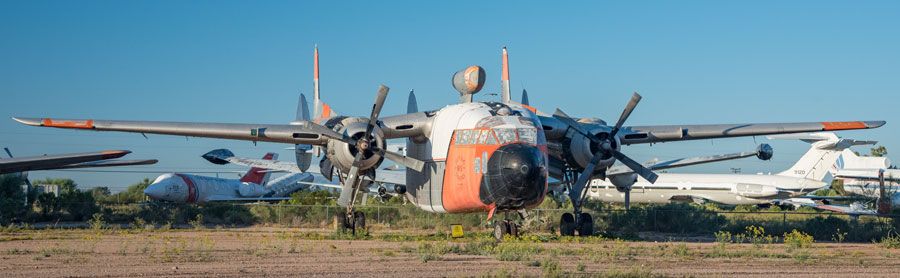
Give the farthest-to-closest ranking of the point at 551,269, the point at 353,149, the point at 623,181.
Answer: the point at 623,181 → the point at 353,149 → the point at 551,269

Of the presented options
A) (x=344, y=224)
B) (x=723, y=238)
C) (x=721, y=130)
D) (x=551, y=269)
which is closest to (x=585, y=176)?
(x=723, y=238)

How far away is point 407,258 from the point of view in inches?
713

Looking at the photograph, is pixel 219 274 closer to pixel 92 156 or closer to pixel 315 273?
pixel 315 273

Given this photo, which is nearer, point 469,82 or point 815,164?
point 469,82

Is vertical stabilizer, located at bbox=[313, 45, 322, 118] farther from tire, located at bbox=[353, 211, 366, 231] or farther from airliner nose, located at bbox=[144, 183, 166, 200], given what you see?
airliner nose, located at bbox=[144, 183, 166, 200]

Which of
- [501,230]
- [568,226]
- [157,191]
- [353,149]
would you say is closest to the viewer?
[501,230]

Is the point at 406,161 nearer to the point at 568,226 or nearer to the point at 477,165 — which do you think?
the point at 477,165

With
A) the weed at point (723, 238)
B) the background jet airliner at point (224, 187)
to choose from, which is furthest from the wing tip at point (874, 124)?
the background jet airliner at point (224, 187)

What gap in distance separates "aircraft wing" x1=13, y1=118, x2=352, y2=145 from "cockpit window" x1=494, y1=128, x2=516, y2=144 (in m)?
4.44

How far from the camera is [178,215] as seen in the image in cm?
3672

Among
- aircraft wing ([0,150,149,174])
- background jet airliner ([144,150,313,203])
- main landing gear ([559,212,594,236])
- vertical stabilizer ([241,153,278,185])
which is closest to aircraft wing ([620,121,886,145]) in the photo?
main landing gear ([559,212,594,236])

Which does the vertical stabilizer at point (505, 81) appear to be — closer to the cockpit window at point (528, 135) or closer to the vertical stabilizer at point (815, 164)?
the cockpit window at point (528, 135)

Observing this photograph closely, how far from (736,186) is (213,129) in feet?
154

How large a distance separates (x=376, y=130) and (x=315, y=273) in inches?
410
